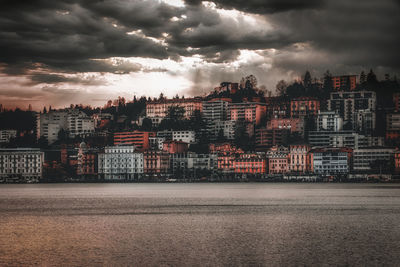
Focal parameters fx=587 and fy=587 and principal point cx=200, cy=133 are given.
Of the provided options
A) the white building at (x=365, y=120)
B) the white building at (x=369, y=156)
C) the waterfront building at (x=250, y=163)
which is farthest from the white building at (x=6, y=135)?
the white building at (x=369, y=156)

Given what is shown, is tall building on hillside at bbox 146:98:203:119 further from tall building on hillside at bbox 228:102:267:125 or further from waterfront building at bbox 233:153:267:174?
waterfront building at bbox 233:153:267:174

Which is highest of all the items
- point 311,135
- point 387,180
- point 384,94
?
point 384,94

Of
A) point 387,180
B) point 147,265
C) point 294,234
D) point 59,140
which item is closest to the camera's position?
point 147,265

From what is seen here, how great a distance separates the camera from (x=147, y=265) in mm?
27750

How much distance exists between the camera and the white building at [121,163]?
149 metres

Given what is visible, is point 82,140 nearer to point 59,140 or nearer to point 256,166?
point 59,140

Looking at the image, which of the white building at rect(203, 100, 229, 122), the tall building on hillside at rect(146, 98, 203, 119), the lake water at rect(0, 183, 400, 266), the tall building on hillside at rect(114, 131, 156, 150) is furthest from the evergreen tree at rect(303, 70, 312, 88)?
Answer: the lake water at rect(0, 183, 400, 266)

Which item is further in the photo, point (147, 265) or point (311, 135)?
point (311, 135)

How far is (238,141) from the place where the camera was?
155 metres

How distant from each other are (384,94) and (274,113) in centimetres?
3029

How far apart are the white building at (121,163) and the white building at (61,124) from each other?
25.0 m

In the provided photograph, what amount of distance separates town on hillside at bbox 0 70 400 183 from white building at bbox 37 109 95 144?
0.30m

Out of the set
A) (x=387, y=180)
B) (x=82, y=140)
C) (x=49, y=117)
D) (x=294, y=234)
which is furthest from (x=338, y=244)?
(x=49, y=117)

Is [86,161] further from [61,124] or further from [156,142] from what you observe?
[61,124]
